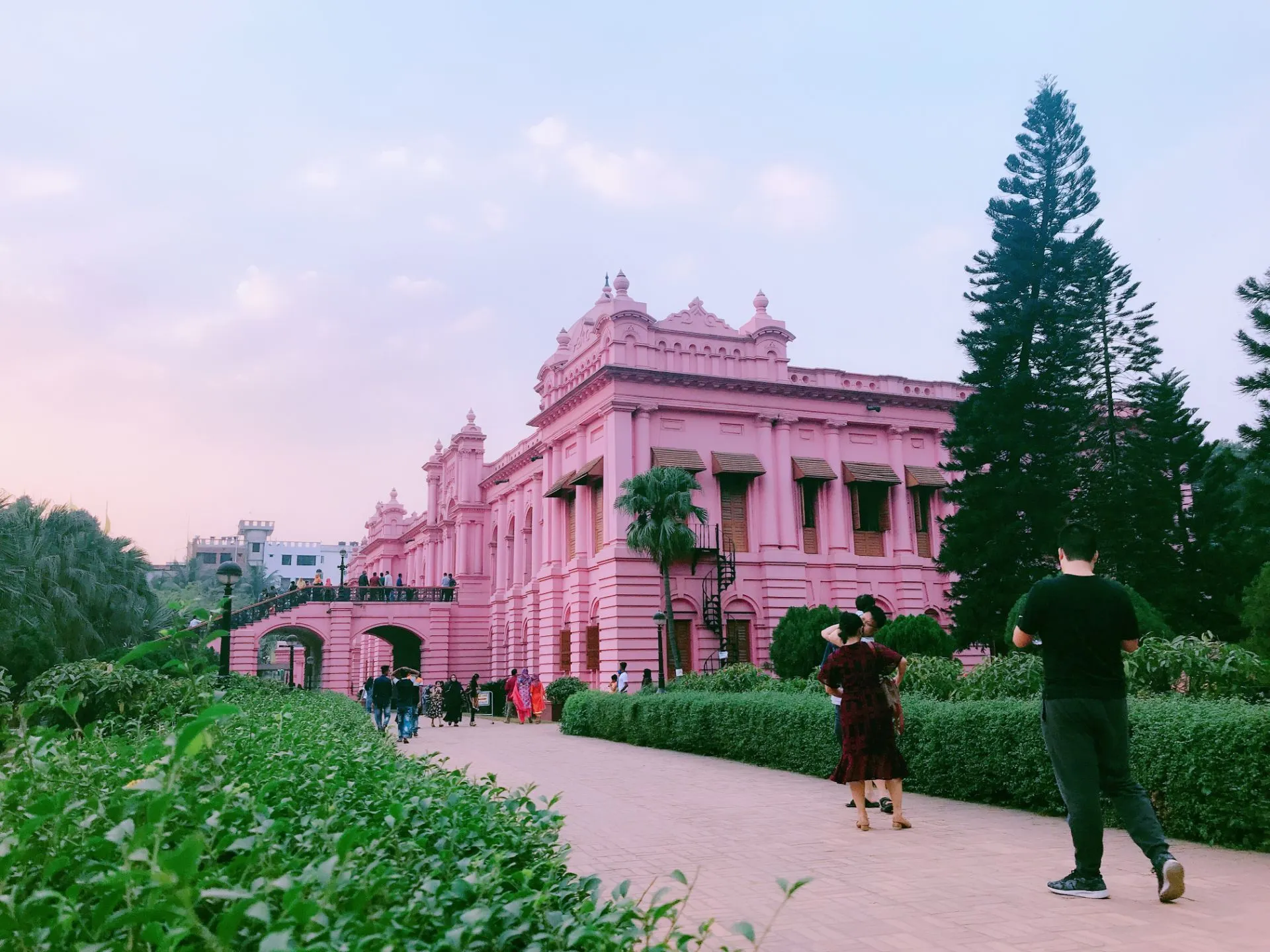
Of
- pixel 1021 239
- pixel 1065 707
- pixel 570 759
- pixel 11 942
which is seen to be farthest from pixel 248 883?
pixel 1021 239

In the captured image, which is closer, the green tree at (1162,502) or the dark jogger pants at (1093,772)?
the dark jogger pants at (1093,772)

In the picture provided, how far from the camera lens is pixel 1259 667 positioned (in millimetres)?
8672

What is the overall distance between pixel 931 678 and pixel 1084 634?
8.14 meters

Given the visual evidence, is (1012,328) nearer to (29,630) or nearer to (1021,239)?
(1021,239)

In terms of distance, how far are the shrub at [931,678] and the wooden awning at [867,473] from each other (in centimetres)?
1711

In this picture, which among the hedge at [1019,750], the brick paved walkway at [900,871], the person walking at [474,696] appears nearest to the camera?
the brick paved walkway at [900,871]

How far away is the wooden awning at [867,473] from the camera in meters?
32.7

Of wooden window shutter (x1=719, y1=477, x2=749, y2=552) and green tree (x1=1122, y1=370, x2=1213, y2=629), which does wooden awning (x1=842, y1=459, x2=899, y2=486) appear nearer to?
wooden window shutter (x1=719, y1=477, x2=749, y2=552)

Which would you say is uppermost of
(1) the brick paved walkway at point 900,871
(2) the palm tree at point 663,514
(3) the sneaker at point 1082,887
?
(2) the palm tree at point 663,514

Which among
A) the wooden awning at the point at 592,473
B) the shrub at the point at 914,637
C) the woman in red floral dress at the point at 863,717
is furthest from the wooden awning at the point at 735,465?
the woman in red floral dress at the point at 863,717

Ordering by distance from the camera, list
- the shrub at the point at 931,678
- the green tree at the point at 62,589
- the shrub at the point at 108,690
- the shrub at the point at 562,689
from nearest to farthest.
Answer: the shrub at the point at 108,690
the shrub at the point at 931,678
the green tree at the point at 62,589
the shrub at the point at 562,689

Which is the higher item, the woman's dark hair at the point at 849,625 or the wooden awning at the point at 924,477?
the wooden awning at the point at 924,477

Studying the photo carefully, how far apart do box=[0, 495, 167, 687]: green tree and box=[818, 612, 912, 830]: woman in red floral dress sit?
2297cm

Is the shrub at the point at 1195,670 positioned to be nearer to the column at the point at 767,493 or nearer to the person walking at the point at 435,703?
the person walking at the point at 435,703
